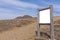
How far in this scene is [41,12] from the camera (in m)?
11.7

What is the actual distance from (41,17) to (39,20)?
0.32 metres

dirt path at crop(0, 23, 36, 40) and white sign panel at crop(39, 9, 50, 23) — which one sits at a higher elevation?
white sign panel at crop(39, 9, 50, 23)

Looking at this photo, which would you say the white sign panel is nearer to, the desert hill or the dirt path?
the desert hill

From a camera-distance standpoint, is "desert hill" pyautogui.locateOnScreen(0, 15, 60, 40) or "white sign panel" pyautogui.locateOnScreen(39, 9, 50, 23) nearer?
"white sign panel" pyautogui.locateOnScreen(39, 9, 50, 23)

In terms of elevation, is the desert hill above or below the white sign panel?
below

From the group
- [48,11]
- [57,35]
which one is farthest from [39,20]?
[57,35]

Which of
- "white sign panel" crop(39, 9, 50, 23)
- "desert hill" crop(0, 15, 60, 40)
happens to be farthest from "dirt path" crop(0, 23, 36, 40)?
"white sign panel" crop(39, 9, 50, 23)

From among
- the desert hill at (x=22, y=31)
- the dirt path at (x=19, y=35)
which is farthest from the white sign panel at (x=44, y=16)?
the dirt path at (x=19, y=35)

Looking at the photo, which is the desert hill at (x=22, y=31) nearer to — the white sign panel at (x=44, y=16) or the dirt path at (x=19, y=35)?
the dirt path at (x=19, y=35)

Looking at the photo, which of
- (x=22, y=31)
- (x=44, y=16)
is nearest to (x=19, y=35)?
(x=22, y=31)

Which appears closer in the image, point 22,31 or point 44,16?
point 44,16

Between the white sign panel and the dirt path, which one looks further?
the dirt path

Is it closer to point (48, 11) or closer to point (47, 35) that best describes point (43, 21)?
point (48, 11)

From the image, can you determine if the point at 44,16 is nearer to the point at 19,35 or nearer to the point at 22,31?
the point at 19,35
